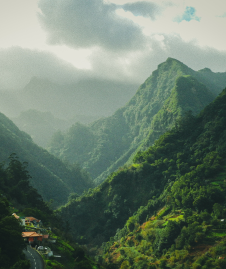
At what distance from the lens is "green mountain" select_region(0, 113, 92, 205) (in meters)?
117

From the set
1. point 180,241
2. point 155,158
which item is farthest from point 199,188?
point 155,158

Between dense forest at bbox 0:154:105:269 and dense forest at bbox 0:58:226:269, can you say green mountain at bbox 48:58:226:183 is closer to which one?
dense forest at bbox 0:58:226:269

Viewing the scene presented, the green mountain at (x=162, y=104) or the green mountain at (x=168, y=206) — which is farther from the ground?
the green mountain at (x=162, y=104)

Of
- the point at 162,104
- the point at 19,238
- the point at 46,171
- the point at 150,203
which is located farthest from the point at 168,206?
the point at 162,104

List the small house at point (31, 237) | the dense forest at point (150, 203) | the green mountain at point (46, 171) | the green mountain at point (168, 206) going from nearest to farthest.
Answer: the small house at point (31, 237) < the dense forest at point (150, 203) < the green mountain at point (168, 206) < the green mountain at point (46, 171)

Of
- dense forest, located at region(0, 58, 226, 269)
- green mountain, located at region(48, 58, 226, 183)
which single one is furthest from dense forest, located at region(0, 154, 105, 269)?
green mountain, located at region(48, 58, 226, 183)

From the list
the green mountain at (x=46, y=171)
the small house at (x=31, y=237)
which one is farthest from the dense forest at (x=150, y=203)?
the small house at (x=31, y=237)

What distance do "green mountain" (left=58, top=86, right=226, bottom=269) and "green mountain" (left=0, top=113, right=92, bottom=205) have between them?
35.4 meters

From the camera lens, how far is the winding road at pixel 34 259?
93.8ft

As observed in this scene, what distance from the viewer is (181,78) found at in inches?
5399

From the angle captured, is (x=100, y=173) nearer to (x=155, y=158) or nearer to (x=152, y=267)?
(x=155, y=158)

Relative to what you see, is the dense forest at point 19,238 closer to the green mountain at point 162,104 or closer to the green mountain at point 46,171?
the green mountain at point 46,171

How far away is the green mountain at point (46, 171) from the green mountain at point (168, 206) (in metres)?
35.4

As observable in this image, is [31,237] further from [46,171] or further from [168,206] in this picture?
[46,171]
